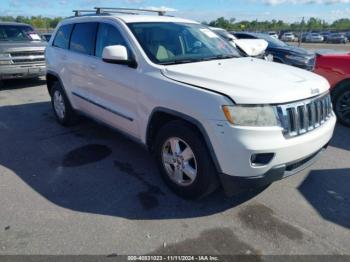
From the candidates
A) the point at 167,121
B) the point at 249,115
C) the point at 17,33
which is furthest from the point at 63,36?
the point at 17,33

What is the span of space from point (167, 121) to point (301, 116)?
1.35 metres

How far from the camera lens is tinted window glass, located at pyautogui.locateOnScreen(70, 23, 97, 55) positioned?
14.9ft

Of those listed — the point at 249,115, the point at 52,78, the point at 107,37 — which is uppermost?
the point at 107,37

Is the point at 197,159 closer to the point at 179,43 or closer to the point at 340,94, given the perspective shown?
the point at 179,43

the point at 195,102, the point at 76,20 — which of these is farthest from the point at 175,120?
the point at 76,20

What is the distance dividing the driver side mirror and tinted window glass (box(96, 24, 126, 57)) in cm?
32

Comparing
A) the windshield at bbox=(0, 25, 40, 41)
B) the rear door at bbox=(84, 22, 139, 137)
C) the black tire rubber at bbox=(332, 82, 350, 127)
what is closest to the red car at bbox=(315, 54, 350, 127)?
the black tire rubber at bbox=(332, 82, 350, 127)

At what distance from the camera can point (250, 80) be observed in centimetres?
304

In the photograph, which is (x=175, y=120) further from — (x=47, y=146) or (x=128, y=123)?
(x=47, y=146)

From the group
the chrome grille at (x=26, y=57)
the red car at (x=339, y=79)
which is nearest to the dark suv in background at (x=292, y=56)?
the red car at (x=339, y=79)

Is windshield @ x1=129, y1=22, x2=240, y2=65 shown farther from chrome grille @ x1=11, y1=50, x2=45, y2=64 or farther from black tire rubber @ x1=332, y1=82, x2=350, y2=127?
chrome grille @ x1=11, y1=50, x2=45, y2=64

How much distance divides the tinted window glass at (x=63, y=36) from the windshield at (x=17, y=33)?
5329 millimetres

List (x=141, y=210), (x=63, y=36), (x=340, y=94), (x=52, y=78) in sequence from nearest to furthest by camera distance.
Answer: (x=141, y=210), (x=63, y=36), (x=340, y=94), (x=52, y=78)

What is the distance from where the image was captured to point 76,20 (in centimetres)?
515
